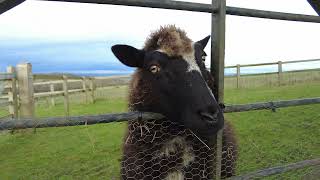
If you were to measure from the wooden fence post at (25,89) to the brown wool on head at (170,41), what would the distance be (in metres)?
8.44

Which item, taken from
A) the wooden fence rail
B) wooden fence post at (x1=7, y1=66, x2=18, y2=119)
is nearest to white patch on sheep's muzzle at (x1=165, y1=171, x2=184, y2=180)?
the wooden fence rail

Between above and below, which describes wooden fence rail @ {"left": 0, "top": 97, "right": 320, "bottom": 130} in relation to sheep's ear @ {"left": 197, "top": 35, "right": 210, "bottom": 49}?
below

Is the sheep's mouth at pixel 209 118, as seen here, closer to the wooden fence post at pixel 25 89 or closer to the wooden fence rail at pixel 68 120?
the wooden fence rail at pixel 68 120

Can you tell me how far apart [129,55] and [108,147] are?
535 centimetres

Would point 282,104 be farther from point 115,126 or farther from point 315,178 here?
point 115,126

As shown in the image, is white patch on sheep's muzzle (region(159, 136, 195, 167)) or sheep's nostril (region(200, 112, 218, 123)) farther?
white patch on sheep's muzzle (region(159, 136, 195, 167))

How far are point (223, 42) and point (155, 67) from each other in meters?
0.58

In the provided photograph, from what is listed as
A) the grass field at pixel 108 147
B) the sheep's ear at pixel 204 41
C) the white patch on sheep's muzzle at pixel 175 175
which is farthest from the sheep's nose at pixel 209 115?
the grass field at pixel 108 147

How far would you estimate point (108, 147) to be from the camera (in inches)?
347

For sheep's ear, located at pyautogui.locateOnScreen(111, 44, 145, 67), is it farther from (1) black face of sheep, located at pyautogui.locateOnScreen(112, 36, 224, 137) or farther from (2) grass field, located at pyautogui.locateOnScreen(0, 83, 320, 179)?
(2) grass field, located at pyautogui.locateOnScreen(0, 83, 320, 179)

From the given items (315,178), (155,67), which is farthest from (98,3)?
(315,178)

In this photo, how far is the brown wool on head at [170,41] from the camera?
3604mm

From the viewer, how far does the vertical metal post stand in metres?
3.53

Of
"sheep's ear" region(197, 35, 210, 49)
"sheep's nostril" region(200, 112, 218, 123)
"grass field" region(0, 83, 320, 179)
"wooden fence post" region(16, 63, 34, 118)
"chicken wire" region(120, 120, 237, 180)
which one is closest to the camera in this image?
"sheep's nostril" region(200, 112, 218, 123)
